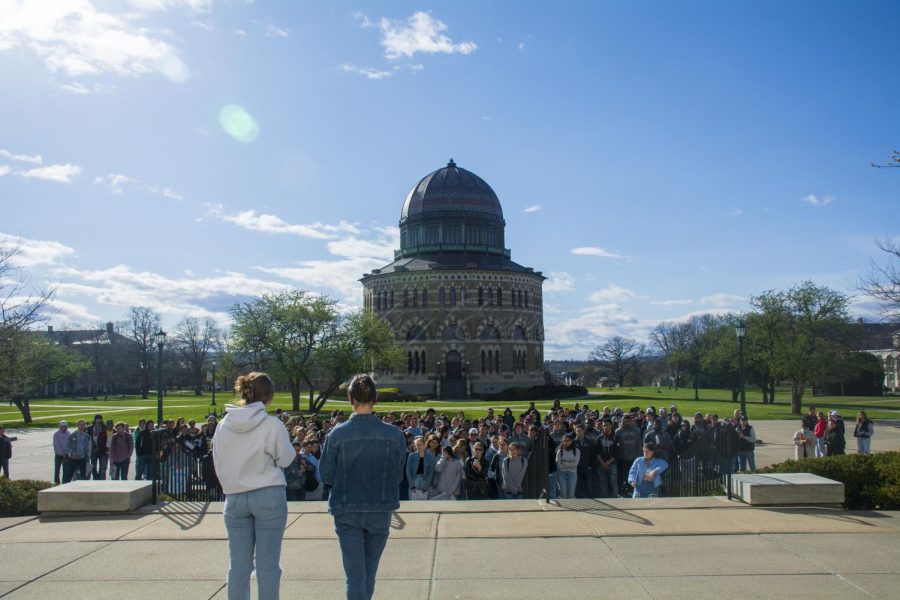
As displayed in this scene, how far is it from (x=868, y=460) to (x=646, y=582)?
676 centimetres

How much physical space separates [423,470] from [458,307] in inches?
2132

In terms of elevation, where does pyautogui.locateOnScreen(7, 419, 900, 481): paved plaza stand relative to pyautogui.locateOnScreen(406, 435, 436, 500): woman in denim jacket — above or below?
below

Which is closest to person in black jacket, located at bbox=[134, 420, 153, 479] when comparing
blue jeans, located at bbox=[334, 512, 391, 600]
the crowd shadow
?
the crowd shadow

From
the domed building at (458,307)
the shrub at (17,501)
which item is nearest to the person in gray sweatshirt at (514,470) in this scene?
the shrub at (17,501)

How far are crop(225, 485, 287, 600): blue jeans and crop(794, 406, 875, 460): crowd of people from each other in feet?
48.9

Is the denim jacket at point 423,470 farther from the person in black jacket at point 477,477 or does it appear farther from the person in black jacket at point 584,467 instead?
the person in black jacket at point 584,467

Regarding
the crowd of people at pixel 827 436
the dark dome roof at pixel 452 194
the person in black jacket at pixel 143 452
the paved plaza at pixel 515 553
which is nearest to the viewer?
the paved plaza at pixel 515 553

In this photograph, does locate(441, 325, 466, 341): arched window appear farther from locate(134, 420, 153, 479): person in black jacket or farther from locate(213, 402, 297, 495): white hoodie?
locate(213, 402, 297, 495): white hoodie

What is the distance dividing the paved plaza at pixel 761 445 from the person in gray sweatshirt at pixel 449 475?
1157cm

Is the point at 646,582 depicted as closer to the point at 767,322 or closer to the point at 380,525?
the point at 380,525

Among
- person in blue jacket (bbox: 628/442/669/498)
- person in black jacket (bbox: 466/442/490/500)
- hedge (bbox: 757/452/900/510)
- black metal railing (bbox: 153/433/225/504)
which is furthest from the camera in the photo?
person in black jacket (bbox: 466/442/490/500)

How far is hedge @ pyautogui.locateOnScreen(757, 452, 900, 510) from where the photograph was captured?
35.9 feet

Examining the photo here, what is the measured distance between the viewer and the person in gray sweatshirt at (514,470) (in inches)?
491

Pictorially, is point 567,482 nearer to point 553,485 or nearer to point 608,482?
point 553,485
